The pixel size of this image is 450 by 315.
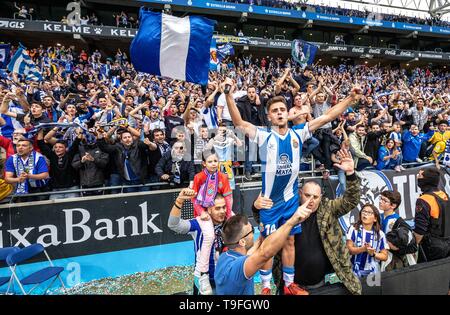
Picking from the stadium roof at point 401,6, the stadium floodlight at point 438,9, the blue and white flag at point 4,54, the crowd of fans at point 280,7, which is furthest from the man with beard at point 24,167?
the stadium floodlight at point 438,9

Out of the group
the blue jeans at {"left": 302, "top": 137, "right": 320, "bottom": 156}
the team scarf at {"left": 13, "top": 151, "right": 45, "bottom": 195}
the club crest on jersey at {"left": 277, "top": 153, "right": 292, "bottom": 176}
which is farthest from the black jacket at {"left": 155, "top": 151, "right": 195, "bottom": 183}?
the club crest on jersey at {"left": 277, "top": 153, "right": 292, "bottom": 176}

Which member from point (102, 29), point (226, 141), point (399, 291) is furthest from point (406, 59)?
point (399, 291)

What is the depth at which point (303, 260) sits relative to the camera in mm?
3236

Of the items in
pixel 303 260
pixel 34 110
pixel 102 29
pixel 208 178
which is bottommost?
pixel 303 260

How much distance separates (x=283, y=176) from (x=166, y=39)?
306cm

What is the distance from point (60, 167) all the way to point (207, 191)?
293cm

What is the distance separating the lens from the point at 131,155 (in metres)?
6.21

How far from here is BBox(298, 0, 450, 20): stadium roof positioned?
43.0m

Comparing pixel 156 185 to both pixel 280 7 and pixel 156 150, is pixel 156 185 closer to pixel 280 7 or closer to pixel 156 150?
pixel 156 150

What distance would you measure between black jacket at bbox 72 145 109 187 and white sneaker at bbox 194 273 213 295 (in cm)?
324

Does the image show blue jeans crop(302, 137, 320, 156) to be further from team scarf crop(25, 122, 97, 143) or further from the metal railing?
team scarf crop(25, 122, 97, 143)

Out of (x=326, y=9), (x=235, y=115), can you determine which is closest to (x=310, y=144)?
(x=235, y=115)

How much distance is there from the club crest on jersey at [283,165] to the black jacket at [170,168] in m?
3.09
